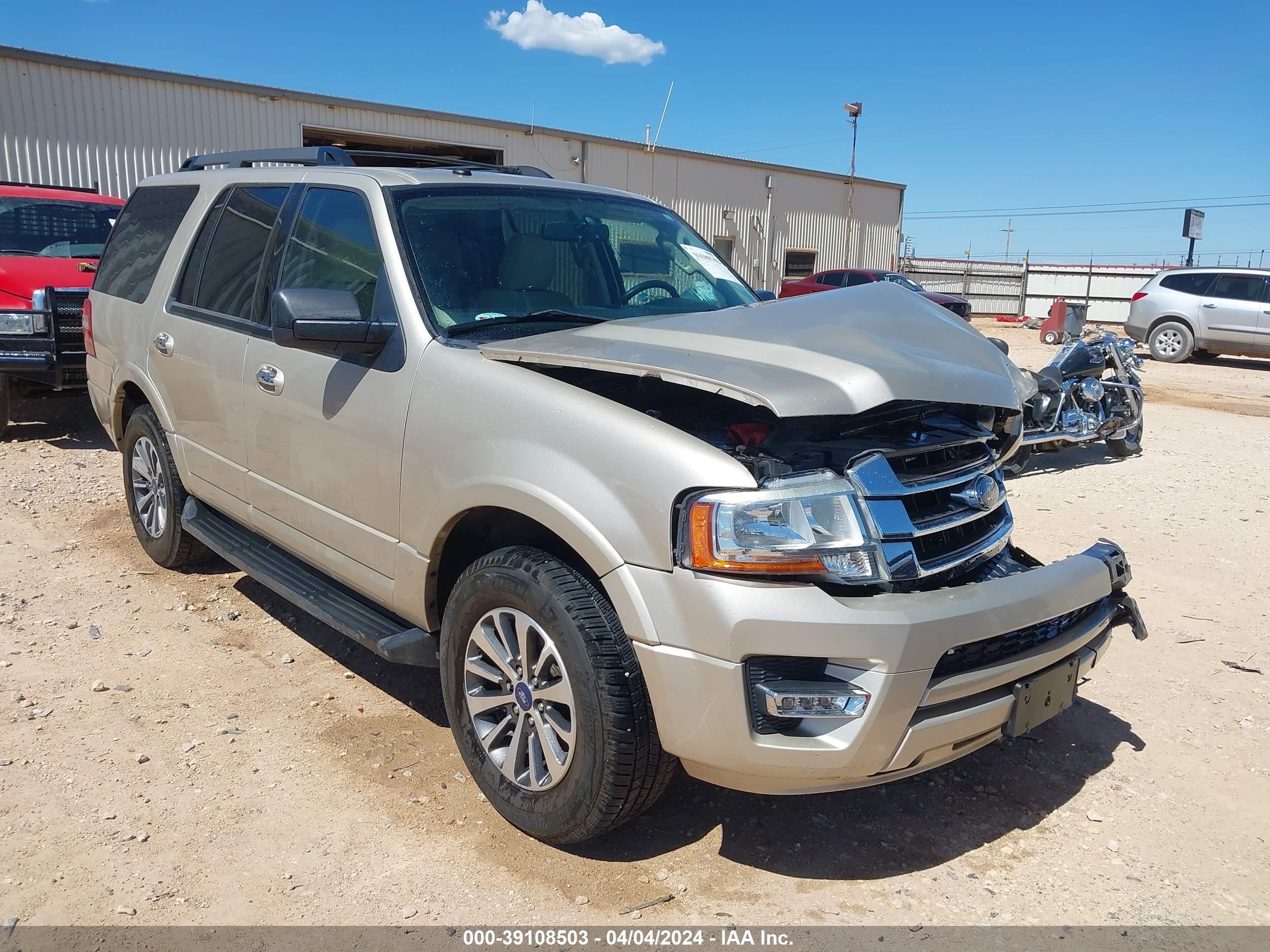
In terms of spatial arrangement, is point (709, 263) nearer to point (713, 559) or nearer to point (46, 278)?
point (713, 559)

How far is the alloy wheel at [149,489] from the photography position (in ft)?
16.7

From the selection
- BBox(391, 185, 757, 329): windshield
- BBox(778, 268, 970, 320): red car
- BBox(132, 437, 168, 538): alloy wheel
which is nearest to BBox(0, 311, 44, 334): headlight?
BBox(132, 437, 168, 538): alloy wheel

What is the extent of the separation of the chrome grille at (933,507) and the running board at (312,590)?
1.62 m

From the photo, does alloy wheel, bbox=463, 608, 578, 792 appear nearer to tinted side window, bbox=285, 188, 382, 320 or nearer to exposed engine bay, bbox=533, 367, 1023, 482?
exposed engine bay, bbox=533, 367, 1023, 482

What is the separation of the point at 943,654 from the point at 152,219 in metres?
4.68

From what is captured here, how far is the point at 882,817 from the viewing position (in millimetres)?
3184

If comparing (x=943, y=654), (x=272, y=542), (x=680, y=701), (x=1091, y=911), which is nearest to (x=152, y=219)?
(x=272, y=542)

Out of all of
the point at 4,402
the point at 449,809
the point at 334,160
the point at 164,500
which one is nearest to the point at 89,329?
the point at 164,500

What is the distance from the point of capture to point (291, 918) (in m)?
2.64

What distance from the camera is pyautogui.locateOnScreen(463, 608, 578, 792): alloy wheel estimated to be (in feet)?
9.12

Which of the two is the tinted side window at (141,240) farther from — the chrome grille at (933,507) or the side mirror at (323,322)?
the chrome grille at (933,507)

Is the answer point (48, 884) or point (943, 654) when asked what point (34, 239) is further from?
point (943, 654)

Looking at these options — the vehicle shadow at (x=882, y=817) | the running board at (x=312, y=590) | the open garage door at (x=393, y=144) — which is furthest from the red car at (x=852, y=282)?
the vehicle shadow at (x=882, y=817)

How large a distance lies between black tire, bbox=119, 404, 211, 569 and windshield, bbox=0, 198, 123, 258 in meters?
4.53
